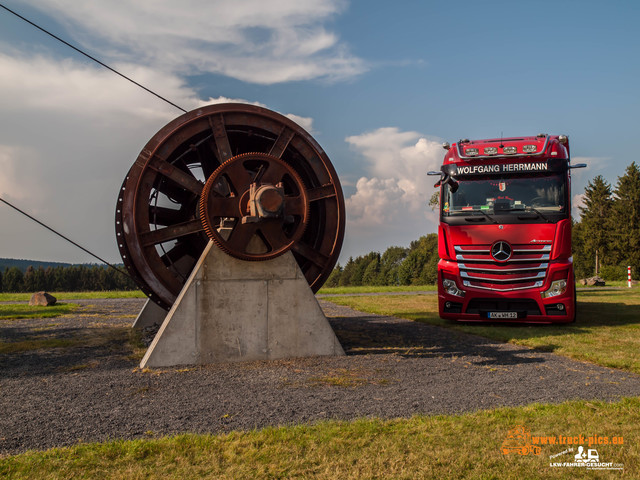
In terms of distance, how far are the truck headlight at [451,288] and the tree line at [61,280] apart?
212ft

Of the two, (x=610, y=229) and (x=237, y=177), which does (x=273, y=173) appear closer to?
(x=237, y=177)

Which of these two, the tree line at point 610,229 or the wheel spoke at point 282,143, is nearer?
the wheel spoke at point 282,143

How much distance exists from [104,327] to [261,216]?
5.77 m

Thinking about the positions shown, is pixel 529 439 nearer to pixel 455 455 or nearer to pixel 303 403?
pixel 455 455

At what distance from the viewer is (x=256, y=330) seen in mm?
7211

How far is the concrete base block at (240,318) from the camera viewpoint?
6.79 metres

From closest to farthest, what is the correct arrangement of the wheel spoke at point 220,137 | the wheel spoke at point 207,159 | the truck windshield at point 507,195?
the wheel spoke at point 220,137
the wheel spoke at point 207,159
the truck windshield at point 507,195

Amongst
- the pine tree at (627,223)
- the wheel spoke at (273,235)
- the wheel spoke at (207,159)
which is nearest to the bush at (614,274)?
the pine tree at (627,223)

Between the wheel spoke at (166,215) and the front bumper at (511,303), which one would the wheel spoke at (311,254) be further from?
the front bumper at (511,303)

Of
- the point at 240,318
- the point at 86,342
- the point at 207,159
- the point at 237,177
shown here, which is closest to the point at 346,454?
the point at 240,318

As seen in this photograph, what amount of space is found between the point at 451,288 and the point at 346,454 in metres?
7.91

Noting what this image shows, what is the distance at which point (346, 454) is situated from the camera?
360cm

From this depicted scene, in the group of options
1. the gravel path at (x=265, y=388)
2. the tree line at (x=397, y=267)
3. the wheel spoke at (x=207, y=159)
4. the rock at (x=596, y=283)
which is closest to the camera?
the gravel path at (x=265, y=388)

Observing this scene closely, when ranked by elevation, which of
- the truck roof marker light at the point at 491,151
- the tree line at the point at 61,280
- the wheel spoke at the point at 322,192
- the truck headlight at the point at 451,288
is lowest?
the tree line at the point at 61,280
